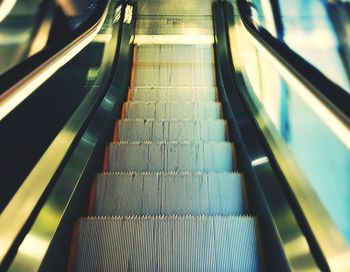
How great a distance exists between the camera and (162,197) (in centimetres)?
226

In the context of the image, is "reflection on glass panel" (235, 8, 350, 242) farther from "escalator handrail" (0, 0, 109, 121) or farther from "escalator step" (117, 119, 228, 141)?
A: "escalator handrail" (0, 0, 109, 121)

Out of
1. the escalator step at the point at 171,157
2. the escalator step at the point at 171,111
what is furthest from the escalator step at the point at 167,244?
the escalator step at the point at 171,111

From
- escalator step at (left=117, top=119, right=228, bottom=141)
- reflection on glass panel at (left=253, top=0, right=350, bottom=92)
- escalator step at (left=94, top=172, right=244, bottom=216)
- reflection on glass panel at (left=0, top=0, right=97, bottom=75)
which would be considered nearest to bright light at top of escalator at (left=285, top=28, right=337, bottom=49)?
reflection on glass panel at (left=253, top=0, right=350, bottom=92)

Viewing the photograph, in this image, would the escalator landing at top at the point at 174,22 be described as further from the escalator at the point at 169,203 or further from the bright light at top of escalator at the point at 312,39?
the escalator at the point at 169,203

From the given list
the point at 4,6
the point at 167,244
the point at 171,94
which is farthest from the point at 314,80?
the point at 4,6

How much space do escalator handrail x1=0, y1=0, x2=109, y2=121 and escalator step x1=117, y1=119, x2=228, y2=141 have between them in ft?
3.40

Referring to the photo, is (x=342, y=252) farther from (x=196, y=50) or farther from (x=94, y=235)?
(x=196, y=50)

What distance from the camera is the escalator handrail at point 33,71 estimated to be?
1.21m

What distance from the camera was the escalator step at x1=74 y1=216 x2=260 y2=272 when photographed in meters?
1.80

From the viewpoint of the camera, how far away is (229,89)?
3.48 m

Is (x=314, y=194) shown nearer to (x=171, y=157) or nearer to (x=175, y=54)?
(x=171, y=157)

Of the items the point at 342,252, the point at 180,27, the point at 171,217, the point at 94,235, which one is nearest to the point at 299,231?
the point at 342,252

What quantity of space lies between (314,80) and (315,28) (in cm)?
467

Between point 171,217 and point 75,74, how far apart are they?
2.58m
